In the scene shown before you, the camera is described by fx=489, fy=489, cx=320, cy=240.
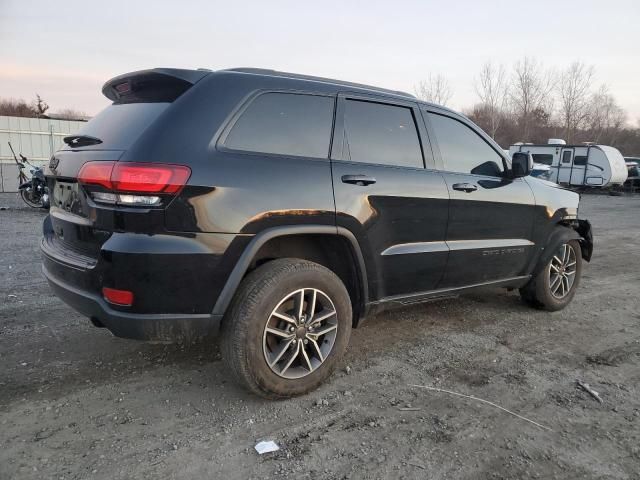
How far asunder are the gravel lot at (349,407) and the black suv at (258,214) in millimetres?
378

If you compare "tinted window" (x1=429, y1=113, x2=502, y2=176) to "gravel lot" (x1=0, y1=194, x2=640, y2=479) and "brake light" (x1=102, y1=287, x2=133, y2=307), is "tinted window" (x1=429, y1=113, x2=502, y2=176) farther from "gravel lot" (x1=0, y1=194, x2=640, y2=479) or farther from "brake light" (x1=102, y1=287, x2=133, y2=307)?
"brake light" (x1=102, y1=287, x2=133, y2=307)

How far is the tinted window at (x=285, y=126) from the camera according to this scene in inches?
111

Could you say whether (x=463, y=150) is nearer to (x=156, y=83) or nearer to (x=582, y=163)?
(x=156, y=83)

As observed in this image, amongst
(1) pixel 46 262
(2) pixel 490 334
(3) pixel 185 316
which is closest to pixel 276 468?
(3) pixel 185 316

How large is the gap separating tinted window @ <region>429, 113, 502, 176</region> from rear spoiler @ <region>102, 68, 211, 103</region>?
76.7 inches

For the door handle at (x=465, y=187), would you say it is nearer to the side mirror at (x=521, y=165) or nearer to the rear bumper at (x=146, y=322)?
the side mirror at (x=521, y=165)

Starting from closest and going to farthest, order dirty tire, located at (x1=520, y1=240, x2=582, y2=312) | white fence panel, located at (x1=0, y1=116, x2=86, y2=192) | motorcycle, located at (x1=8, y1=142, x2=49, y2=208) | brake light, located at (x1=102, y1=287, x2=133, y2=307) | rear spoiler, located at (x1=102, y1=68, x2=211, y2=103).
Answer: brake light, located at (x1=102, y1=287, x2=133, y2=307) → rear spoiler, located at (x1=102, y1=68, x2=211, y2=103) → dirty tire, located at (x1=520, y1=240, x2=582, y2=312) → motorcycle, located at (x1=8, y1=142, x2=49, y2=208) → white fence panel, located at (x1=0, y1=116, x2=86, y2=192)

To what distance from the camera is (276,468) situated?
2.36 metres

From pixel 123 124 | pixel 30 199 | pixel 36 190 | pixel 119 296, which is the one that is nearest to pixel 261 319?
pixel 119 296

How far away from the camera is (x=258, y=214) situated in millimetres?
2715

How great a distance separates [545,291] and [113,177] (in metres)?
4.07

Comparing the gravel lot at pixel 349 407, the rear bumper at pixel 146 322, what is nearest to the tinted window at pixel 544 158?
the gravel lot at pixel 349 407

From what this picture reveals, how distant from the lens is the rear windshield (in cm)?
268

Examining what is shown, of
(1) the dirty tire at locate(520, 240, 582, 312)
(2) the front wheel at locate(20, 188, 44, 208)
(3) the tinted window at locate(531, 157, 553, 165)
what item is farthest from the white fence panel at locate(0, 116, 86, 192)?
(3) the tinted window at locate(531, 157, 553, 165)
